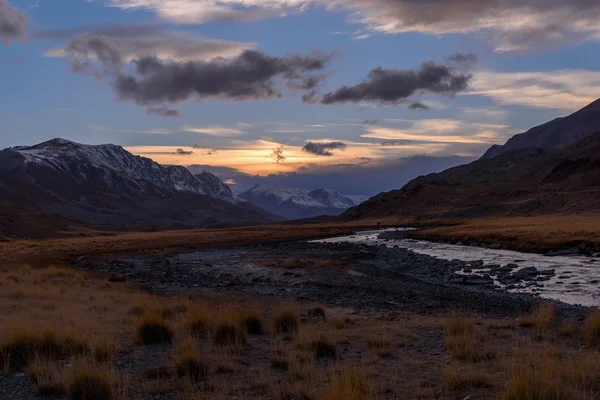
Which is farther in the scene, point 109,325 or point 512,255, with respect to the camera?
point 512,255

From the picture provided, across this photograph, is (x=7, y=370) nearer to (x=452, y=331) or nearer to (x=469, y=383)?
(x=469, y=383)

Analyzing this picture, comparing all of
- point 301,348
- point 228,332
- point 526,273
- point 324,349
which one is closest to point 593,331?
point 324,349

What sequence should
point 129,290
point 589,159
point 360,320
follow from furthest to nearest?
point 589,159
point 129,290
point 360,320

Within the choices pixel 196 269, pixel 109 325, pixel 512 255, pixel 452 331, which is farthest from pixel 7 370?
pixel 512 255

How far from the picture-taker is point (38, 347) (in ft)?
40.2

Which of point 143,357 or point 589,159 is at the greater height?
point 589,159

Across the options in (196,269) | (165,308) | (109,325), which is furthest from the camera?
(196,269)

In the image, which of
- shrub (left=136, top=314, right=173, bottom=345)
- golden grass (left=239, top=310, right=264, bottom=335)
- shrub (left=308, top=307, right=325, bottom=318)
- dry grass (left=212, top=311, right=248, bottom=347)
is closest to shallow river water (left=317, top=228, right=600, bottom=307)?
shrub (left=308, top=307, right=325, bottom=318)

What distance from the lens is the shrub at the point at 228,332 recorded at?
13500mm

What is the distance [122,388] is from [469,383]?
6.23 meters

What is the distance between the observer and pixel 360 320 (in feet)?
58.7

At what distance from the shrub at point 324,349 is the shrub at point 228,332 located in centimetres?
Answer: 221

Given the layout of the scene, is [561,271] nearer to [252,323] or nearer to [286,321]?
[286,321]

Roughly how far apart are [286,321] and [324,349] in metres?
3.85
